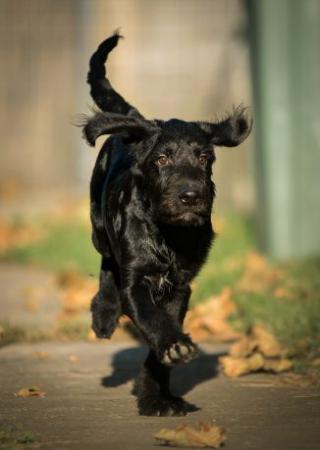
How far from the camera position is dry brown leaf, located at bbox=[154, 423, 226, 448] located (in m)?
4.83

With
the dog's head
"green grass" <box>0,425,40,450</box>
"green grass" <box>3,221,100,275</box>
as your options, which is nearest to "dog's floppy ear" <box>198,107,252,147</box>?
the dog's head

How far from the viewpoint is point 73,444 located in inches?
194

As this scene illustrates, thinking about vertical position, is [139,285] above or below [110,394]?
above

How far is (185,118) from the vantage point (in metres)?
15.8

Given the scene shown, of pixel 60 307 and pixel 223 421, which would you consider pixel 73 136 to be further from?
pixel 223 421

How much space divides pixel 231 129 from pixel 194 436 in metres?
2.11

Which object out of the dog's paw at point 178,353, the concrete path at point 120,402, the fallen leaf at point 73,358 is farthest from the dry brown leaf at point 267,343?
the dog's paw at point 178,353

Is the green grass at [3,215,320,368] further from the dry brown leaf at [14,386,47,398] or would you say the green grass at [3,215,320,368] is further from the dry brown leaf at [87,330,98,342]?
the dry brown leaf at [14,386,47,398]

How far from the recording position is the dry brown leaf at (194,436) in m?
4.83

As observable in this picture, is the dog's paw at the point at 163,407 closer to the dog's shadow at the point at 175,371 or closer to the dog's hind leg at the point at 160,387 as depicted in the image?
the dog's hind leg at the point at 160,387

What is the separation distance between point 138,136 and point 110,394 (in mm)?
1451

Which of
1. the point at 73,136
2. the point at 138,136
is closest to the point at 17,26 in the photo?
the point at 73,136

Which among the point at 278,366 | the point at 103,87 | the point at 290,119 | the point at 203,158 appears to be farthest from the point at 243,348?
the point at 290,119

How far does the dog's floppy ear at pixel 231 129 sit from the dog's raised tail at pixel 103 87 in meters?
0.95
